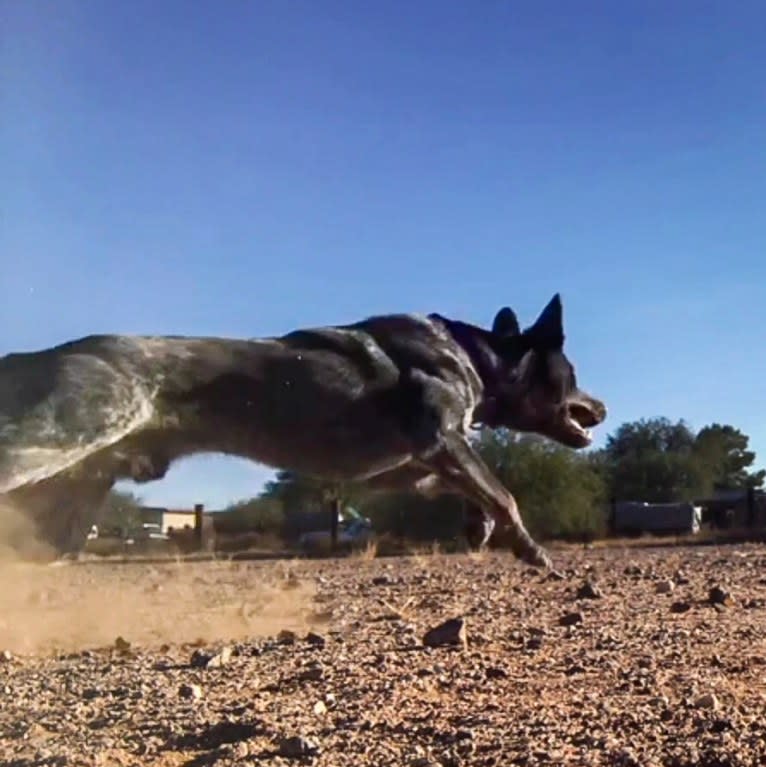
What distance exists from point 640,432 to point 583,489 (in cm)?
2337

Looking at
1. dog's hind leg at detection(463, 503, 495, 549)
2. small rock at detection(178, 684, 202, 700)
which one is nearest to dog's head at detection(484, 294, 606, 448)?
dog's hind leg at detection(463, 503, 495, 549)

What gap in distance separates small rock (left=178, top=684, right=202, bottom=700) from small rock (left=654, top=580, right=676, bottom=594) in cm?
577

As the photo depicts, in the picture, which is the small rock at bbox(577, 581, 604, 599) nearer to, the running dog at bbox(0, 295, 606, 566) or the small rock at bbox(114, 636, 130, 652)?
Answer: the running dog at bbox(0, 295, 606, 566)

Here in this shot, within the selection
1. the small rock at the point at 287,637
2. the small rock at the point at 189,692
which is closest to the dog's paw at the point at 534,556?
the small rock at the point at 287,637

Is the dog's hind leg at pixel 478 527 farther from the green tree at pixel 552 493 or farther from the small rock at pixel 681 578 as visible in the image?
the green tree at pixel 552 493

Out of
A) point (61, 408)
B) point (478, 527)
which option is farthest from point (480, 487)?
point (61, 408)

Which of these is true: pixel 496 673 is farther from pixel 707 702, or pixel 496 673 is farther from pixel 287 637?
pixel 287 637

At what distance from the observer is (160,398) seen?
369 inches

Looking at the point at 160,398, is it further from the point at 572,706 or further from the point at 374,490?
the point at 572,706

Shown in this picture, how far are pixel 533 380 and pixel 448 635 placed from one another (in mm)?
3993

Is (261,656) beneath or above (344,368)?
beneath

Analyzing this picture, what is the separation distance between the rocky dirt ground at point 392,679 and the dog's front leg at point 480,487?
42cm

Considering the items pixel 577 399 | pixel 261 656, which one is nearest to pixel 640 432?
pixel 577 399

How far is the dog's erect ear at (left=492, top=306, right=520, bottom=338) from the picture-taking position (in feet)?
38.4
